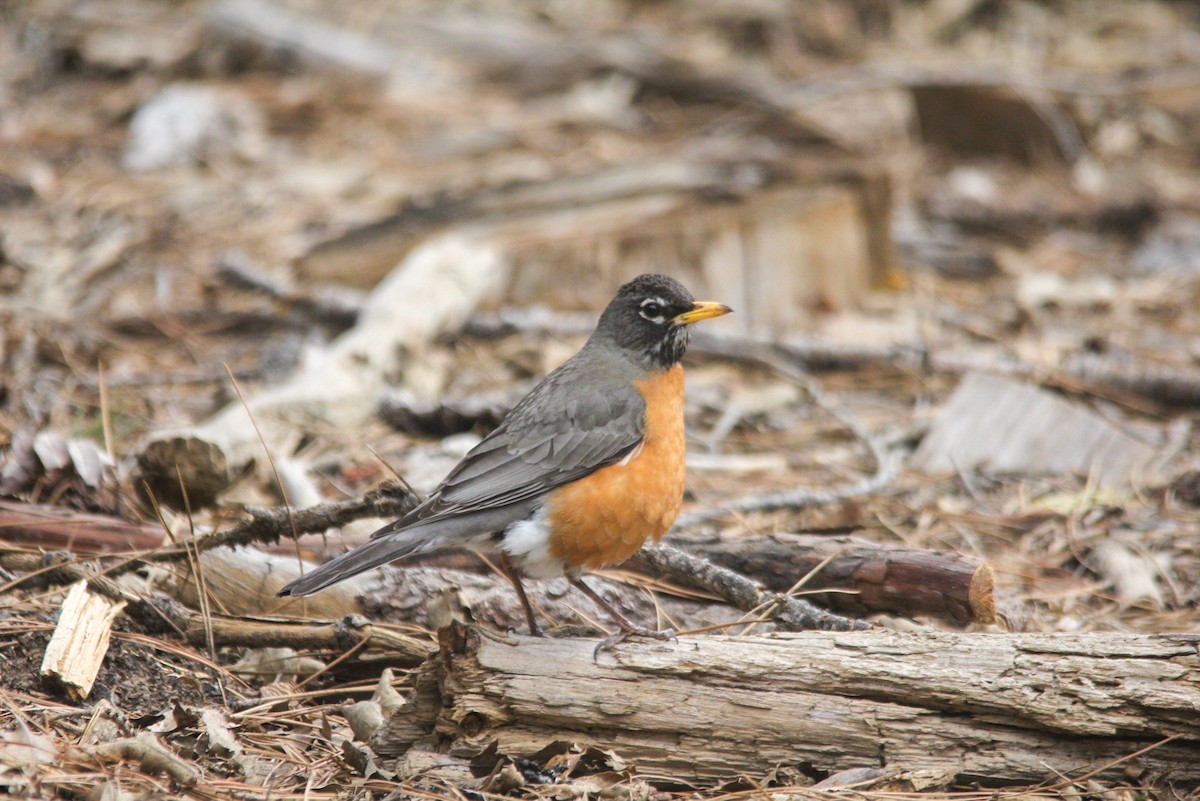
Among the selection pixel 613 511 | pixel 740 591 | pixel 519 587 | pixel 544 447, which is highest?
pixel 544 447

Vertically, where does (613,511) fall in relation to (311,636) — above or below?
above

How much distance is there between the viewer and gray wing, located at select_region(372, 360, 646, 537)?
3.84 m

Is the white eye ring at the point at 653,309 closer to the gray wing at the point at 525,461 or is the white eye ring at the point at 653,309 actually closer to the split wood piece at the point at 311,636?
the gray wing at the point at 525,461

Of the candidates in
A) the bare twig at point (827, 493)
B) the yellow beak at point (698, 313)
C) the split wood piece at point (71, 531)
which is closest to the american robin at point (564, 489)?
the yellow beak at point (698, 313)

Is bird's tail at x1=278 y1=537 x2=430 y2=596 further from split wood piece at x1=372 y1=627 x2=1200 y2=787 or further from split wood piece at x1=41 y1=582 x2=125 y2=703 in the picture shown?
split wood piece at x1=41 y1=582 x2=125 y2=703

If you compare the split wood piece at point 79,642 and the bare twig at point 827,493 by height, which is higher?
the bare twig at point 827,493

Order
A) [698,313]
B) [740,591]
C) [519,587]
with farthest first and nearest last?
[698,313]
[519,587]
[740,591]

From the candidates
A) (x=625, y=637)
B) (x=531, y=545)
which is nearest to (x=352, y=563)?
(x=531, y=545)

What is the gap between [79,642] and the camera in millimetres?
3416

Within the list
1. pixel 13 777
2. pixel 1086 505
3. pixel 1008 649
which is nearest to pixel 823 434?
pixel 1086 505

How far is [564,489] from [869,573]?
1.05 metres

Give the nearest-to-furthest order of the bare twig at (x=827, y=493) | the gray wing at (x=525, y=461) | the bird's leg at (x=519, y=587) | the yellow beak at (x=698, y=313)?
the gray wing at (x=525, y=461) < the bird's leg at (x=519, y=587) < the yellow beak at (x=698, y=313) < the bare twig at (x=827, y=493)

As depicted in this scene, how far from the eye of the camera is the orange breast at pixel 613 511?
12.8ft

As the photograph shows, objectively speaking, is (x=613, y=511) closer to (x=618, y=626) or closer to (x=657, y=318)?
(x=618, y=626)
